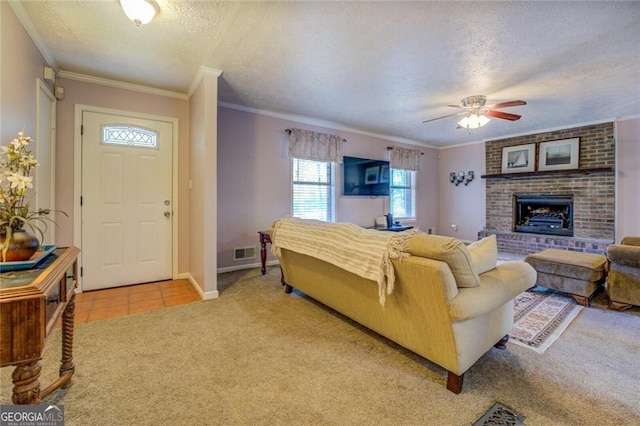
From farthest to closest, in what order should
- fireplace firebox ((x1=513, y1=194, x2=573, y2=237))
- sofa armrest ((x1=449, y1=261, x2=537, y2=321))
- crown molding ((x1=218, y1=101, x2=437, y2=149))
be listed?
fireplace firebox ((x1=513, y1=194, x2=573, y2=237))
crown molding ((x1=218, y1=101, x2=437, y2=149))
sofa armrest ((x1=449, y1=261, x2=537, y2=321))

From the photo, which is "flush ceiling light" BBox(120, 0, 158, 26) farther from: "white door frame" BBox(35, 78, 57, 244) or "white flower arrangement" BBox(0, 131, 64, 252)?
"white door frame" BBox(35, 78, 57, 244)

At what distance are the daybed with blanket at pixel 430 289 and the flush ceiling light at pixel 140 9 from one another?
2.01m

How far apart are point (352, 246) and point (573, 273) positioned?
2595 millimetres

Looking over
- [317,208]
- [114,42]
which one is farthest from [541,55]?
[114,42]

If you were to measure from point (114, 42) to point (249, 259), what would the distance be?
2.95 m

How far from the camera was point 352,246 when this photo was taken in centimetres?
207

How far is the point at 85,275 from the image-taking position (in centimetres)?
327

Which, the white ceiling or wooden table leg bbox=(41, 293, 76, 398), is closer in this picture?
wooden table leg bbox=(41, 293, 76, 398)

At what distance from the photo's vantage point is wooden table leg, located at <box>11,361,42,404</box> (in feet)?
3.26

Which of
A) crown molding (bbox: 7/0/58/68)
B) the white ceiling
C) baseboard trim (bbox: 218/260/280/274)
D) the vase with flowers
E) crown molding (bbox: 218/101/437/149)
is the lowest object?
baseboard trim (bbox: 218/260/280/274)

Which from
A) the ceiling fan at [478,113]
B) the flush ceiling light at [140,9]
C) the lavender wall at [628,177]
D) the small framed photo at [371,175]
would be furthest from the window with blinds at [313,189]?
the lavender wall at [628,177]

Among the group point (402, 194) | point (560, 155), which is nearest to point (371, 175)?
point (402, 194)

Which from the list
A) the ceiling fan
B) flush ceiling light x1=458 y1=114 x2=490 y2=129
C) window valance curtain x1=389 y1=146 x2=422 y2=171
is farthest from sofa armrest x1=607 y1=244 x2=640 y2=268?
window valance curtain x1=389 y1=146 x2=422 y2=171

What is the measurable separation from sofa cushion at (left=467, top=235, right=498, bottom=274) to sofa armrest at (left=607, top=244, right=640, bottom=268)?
1750 millimetres
